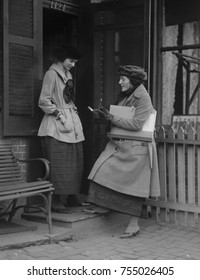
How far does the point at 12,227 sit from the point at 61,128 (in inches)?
48.0

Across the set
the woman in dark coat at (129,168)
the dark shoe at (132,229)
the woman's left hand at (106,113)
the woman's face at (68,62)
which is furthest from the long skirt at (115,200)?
the woman's face at (68,62)

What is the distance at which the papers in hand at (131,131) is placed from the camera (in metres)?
5.68

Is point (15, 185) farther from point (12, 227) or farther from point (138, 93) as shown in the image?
point (138, 93)

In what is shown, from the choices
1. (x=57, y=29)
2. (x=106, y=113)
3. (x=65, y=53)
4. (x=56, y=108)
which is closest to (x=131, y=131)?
(x=106, y=113)

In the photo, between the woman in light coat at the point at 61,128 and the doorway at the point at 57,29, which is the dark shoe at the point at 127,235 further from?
the doorway at the point at 57,29

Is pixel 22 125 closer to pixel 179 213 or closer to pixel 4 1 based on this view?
pixel 4 1

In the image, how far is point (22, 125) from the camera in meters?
6.06

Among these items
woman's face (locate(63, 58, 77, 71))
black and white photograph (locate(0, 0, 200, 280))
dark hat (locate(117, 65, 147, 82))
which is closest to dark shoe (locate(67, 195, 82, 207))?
black and white photograph (locate(0, 0, 200, 280))

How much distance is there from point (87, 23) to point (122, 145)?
2.00m

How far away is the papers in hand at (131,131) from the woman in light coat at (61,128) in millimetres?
533

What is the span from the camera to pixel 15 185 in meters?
5.21

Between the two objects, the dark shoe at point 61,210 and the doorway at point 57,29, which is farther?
the doorway at point 57,29

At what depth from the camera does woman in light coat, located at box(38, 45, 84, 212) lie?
19.4 ft

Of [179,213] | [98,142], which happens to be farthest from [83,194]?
[179,213]
